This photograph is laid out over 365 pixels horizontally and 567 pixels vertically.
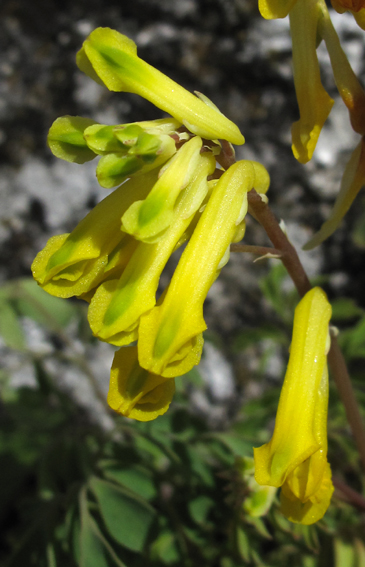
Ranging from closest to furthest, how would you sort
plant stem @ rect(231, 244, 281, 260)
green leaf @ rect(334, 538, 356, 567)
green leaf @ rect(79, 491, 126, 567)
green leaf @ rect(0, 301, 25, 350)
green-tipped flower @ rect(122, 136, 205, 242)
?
1. green-tipped flower @ rect(122, 136, 205, 242)
2. plant stem @ rect(231, 244, 281, 260)
3. green leaf @ rect(79, 491, 126, 567)
4. green leaf @ rect(334, 538, 356, 567)
5. green leaf @ rect(0, 301, 25, 350)

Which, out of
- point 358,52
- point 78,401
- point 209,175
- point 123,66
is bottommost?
point 78,401

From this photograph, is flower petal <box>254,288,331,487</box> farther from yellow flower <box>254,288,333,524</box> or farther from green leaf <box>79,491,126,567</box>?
green leaf <box>79,491,126,567</box>

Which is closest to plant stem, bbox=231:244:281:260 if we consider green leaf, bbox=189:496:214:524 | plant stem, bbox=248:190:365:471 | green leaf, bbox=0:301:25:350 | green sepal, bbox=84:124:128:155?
plant stem, bbox=248:190:365:471

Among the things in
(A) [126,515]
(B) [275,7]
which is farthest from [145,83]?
(A) [126,515]

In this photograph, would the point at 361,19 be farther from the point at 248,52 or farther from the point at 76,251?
the point at 248,52

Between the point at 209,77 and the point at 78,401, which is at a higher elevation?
the point at 209,77

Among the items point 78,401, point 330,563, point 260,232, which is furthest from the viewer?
point 78,401

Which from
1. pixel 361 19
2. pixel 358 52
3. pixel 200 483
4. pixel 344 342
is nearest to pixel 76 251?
pixel 361 19
